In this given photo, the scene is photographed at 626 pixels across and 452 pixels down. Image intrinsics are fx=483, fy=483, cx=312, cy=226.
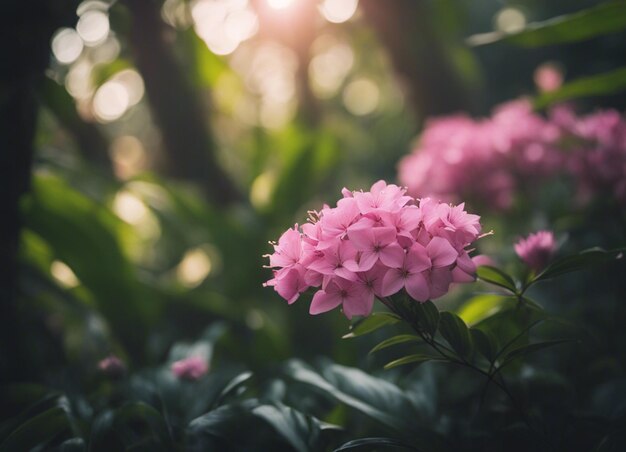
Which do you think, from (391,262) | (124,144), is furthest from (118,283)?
(124,144)

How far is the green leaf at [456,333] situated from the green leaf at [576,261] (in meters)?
0.12

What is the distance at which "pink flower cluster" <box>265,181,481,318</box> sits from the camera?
1.88 feet

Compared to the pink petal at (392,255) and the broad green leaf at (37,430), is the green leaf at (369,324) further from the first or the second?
the broad green leaf at (37,430)

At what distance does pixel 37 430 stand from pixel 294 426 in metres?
0.39

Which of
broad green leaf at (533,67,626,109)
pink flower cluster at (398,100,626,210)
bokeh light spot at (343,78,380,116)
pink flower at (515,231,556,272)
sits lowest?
pink flower at (515,231,556,272)

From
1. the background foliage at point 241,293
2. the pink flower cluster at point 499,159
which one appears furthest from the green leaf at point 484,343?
the pink flower cluster at point 499,159

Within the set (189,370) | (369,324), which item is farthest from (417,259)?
(189,370)

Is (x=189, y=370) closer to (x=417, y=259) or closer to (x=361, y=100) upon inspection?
(x=417, y=259)

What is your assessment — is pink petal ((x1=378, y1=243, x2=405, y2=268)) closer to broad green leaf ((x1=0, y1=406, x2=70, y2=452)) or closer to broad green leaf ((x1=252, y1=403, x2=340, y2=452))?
broad green leaf ((x1=252, y1=403, x2=340, y2=452))

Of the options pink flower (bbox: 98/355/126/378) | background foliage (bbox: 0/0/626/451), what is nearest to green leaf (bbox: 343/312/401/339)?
background foliage (bbox: 0/0/626/451)

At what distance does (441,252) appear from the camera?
0.58m

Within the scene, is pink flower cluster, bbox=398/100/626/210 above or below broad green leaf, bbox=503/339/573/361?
above

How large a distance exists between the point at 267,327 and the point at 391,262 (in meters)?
0.83

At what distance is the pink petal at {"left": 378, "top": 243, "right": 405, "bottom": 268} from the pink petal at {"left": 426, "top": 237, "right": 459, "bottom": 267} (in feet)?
0.12
